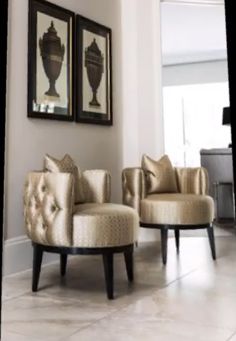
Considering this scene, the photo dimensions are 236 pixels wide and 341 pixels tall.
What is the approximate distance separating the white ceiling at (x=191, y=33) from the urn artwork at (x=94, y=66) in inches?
70.6

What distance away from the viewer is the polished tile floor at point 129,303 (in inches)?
62.6

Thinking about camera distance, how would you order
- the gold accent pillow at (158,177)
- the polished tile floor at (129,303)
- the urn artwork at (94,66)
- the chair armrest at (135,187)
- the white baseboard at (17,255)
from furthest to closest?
the urn artwork at (94,66), the gold accent pillow at (158,177), the chair armrest at (135,187), the white baseboard at (17,255), the polished tile floor at (129,303)

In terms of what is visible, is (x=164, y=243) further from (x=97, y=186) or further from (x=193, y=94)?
(x=193, y=94)

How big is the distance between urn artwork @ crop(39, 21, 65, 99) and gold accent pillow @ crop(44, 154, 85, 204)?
661mm

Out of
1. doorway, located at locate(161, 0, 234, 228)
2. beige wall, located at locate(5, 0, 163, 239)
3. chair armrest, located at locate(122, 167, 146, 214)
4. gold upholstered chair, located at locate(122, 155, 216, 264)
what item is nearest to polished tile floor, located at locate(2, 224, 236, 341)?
gold upholstered chair, located at locate(122, 155, 216, 264)

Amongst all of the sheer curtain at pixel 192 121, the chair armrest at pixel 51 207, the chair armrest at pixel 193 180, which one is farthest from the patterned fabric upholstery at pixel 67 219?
the sheer curtain at pixel 192 121

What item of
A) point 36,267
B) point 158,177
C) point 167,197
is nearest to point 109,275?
point 36,267

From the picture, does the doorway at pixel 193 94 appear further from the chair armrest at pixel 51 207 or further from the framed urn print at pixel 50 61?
the chair armrest at pixel 51 207

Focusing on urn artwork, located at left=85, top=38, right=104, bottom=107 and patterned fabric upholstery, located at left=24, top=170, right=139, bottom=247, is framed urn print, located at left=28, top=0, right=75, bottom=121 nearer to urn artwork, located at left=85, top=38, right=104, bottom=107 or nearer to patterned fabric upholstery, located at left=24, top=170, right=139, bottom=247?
urn artwork, located at left=85, top=38, right=104, bottom=107

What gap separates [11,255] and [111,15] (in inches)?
89.3

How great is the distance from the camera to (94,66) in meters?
3.36

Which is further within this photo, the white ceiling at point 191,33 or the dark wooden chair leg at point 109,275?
the white ceiling at point 191,33

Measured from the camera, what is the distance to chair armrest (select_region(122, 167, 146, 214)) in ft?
9.88

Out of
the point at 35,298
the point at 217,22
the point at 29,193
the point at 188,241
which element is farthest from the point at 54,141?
the point at 217,22
